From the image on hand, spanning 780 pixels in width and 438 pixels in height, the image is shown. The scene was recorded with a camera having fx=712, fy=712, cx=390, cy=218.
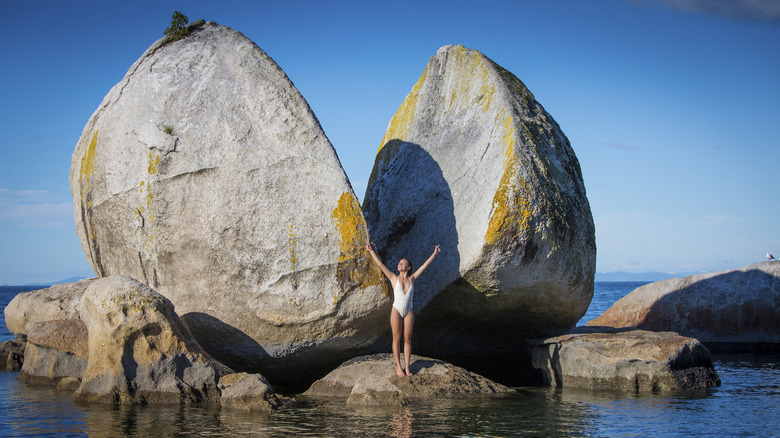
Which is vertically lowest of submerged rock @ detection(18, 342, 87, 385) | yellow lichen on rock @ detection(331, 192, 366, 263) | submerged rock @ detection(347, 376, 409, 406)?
submerged rock @ detection(347, 376, 409, 406)

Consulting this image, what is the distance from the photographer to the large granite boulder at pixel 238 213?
10.0m

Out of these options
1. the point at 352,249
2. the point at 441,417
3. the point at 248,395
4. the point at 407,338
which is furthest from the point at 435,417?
the point at 352,249

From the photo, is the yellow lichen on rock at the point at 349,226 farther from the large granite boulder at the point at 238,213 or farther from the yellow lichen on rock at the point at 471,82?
the yellow lichen on rock at the point at 471,82

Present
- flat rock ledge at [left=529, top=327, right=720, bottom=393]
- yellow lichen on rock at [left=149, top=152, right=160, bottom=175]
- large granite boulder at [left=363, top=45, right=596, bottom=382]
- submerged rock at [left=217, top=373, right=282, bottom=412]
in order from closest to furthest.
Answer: submerged rock at [left=217, top=373, right=282, bottom=412]
yellow lichen on rock at [left=149, top=152, right=160, bottom=175]
large granite boulder at [left=363, top=45, right=596, bottom=382]
flat rock ledge at [left=529, top=327, right=720, bottom=393]

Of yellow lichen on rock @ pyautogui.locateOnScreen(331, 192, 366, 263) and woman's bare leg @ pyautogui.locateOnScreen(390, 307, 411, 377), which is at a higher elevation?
yellow lichen on rock @ pyautogui.locateOnScreen(331, 192, 366, 263)

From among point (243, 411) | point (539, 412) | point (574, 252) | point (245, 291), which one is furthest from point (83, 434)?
point (574, 252)

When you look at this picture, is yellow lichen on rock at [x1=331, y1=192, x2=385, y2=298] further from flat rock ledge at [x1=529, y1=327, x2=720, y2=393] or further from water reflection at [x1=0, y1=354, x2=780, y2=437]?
flat rock ledge at [x1=529, y1=327, x2=720, y2=393]

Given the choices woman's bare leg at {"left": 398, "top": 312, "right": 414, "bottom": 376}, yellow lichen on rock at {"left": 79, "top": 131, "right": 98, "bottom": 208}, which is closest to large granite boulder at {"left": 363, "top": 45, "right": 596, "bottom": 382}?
woman's bare leg at {"left": 398, "top": 312, "right": 414, "bottom": 376}

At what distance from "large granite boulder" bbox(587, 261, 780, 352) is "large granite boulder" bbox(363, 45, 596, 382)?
23.1 feet

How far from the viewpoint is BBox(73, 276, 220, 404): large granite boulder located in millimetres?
Answer: 9102

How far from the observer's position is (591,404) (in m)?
9.51

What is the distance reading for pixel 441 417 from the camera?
829 cm

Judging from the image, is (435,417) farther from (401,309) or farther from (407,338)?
(401,309)

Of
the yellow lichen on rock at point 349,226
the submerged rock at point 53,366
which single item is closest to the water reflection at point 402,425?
the yellow lichen on rock at point 349,226
